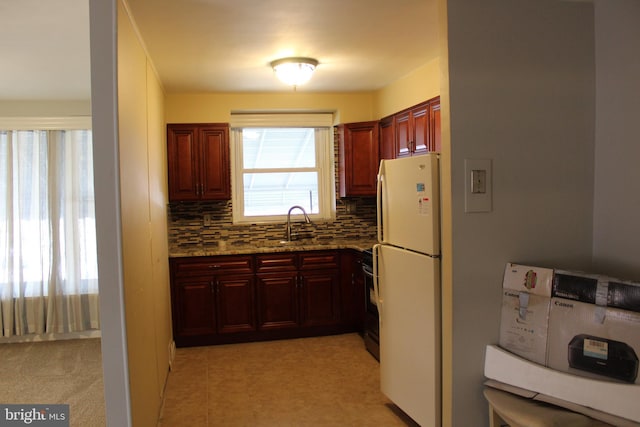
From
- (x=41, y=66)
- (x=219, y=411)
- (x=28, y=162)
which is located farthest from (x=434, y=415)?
(x=28, y=162)

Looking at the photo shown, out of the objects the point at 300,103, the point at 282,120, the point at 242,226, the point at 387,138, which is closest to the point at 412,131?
the point at 387,138

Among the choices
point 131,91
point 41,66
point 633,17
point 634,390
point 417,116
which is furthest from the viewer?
point 417,116

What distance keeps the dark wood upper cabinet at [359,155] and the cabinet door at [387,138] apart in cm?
6

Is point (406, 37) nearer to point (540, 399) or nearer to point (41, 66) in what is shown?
point (540, 399)

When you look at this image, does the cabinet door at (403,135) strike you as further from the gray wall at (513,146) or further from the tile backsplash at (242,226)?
the gray wall at (513,146)

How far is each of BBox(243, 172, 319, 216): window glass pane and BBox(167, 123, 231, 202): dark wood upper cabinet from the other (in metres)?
0.45

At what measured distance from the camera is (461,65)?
2.31m

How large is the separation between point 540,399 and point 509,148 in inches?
47.4

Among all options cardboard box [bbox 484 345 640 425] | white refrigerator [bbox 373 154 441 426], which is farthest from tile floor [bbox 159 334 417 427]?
cardboard box [bbox 484 345 640 425]

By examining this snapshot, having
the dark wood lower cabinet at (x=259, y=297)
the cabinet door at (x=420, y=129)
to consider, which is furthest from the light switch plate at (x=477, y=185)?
the dark wood lower cabinet at (x=259, y=297)

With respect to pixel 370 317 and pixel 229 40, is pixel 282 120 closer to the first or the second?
pixel 229 40

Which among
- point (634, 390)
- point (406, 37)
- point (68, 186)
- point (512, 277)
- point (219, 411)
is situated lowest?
point (219, 411)

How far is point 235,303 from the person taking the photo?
171 inches

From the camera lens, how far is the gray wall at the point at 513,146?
2332mm
